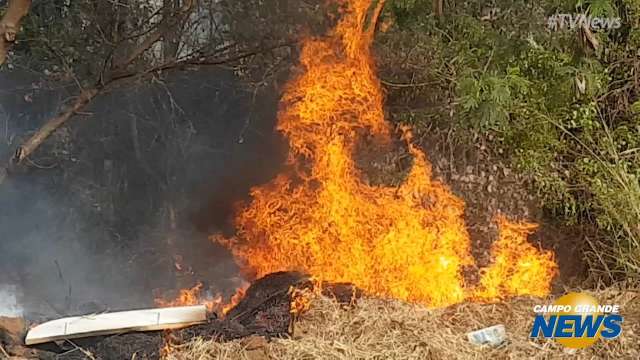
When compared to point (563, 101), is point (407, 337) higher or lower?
lower

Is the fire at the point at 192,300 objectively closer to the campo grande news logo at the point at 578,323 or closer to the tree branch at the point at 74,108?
the tree branch at the point at 74,108

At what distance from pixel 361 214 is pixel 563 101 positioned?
2.10 m

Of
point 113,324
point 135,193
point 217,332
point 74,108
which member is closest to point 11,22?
point 74,108

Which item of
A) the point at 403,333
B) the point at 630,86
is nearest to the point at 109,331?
the point at 403,333

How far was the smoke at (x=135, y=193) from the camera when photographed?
717 centimetres

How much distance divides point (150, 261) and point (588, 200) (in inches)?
195

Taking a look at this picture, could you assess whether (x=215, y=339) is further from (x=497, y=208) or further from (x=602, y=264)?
(x=602, y=264)

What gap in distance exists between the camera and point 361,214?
6.12 meters

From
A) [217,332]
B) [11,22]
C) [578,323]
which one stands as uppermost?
[11,22]

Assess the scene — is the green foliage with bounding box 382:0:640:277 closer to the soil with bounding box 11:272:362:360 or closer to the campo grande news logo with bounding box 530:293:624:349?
the campo grande news logo with bounding box 530:293:624:349

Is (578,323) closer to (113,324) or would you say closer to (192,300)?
(113,324)

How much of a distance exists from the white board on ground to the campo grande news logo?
8.31 ft

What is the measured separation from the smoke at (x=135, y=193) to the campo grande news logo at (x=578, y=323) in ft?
11.8

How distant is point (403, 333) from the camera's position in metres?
4.57
